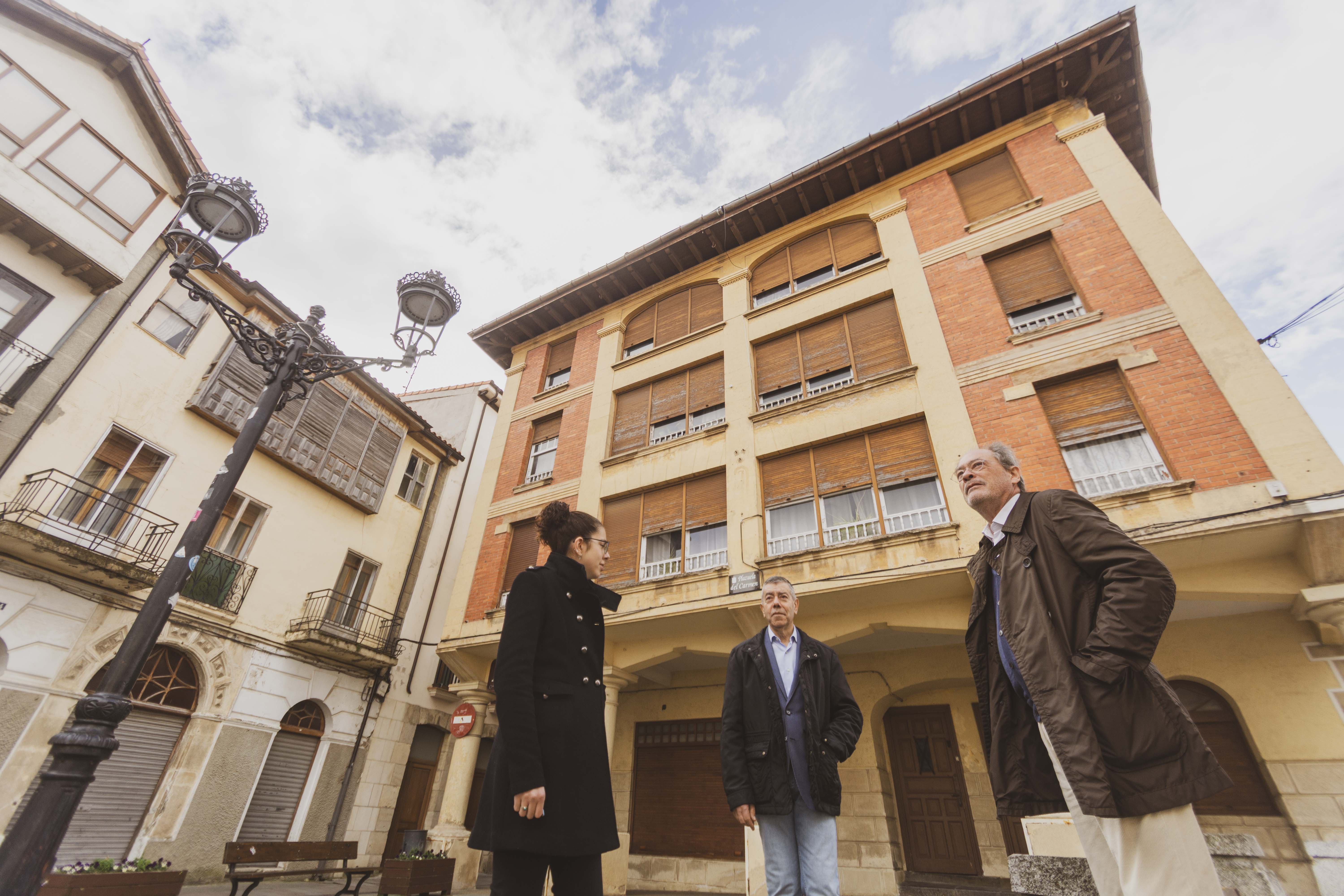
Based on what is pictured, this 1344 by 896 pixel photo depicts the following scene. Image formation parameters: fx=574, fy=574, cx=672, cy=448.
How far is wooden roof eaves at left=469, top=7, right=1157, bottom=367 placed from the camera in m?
10.4

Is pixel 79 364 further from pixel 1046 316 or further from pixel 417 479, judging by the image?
pixel 1046 316

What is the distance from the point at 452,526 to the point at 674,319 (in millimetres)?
10075

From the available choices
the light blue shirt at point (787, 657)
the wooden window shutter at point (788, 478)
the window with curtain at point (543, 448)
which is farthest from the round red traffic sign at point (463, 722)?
the light blue shirt at point (787, 657)

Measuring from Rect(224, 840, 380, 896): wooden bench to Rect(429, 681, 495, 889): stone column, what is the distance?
1.49 meters

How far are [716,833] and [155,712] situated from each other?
418 inches

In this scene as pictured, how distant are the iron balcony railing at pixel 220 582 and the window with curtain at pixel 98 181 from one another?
22.1 ft

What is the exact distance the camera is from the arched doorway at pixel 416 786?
14.1 meters

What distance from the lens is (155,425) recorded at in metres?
11.7

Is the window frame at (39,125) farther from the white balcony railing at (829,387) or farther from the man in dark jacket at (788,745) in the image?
the man in dark jacket at (788,745)

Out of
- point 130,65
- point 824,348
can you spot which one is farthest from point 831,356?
point 130,65

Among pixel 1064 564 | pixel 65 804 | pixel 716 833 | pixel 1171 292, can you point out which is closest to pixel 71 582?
pixel 65 804

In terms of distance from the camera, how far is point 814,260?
12945 mm

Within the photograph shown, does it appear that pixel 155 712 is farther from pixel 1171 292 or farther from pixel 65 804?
pixel 1171 292

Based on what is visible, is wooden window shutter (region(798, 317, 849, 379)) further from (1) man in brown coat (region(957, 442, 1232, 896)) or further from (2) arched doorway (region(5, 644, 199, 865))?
(2) arched doorway (region(5, 644, 199, 865))
